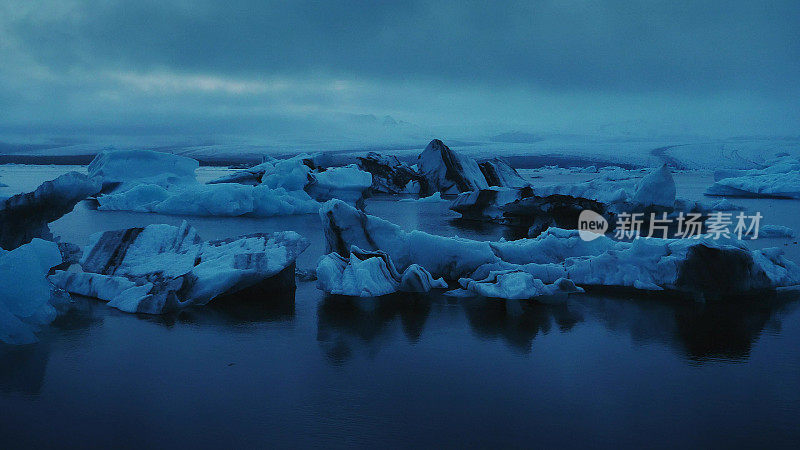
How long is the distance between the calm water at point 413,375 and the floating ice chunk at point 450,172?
1337 cm

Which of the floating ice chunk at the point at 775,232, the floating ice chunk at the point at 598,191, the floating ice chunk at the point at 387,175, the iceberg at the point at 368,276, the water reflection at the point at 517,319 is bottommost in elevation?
the floating ice chunk at the point at 387,175

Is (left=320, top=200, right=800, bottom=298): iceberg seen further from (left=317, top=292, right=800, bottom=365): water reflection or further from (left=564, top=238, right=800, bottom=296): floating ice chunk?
(left=317, top=292, right=800, bottom=365): water reflection

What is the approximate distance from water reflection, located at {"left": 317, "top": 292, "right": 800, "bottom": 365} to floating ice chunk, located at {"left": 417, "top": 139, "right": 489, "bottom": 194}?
13259mm

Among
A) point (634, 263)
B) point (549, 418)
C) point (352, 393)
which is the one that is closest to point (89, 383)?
point (352, 393)

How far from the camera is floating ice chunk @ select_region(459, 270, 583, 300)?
18.6 ft

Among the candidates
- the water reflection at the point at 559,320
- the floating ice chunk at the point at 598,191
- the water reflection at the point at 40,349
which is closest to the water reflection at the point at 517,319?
the water reflection at the point at 559,320

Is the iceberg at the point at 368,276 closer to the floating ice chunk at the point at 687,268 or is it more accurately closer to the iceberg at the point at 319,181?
the floating ice chunk at the point at 687,268

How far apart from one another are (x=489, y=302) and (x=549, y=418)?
2.48 m

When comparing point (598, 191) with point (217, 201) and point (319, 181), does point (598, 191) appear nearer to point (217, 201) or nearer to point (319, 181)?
point (319, 181)

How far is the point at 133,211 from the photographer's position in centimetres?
1473

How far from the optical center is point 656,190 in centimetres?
1122

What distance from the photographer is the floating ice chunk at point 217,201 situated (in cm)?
1344

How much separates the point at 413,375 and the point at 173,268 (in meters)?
2.88

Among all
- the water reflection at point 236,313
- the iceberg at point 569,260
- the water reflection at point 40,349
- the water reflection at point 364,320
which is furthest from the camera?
the iceberg at point 569,260
